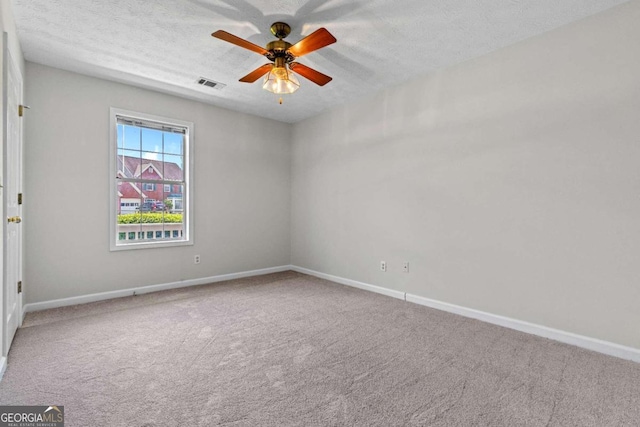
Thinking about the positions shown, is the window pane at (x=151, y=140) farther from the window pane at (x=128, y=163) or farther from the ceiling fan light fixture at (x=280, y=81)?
the ceiling fan light fixture at (x=280, y=81)

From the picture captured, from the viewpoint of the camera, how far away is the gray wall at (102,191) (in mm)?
3309

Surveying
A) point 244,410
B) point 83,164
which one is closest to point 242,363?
point 244,410

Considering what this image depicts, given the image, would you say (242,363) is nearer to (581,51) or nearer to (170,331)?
→ (170,331)

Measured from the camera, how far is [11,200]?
2.44 meters

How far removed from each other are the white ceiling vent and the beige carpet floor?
2647 millimetres

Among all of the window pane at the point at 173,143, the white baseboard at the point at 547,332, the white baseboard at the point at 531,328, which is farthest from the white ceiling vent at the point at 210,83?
the white baseboard at the point at 547,332

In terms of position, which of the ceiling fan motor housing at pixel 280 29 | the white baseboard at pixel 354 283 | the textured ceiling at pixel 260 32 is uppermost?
the textured ceiling at pixel 260 32

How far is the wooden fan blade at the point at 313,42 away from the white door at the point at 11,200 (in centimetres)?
195

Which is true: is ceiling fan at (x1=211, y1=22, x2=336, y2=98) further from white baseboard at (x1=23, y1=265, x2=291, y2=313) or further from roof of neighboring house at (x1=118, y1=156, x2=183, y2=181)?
white baseboard at (x1=23, y1=265, x2=291, y2=313)

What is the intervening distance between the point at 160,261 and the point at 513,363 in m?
4.01

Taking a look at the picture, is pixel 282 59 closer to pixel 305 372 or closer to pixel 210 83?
pixel 210 83

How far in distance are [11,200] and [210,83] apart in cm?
227

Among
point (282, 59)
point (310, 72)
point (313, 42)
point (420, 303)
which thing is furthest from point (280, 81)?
point (420, 303)

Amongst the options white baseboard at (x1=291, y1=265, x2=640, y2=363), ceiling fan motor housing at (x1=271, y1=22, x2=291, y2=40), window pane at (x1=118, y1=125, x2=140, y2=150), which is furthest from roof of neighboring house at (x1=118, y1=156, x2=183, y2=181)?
white baseboard at (x1=291, y1=265, x2=640, y2=363)
